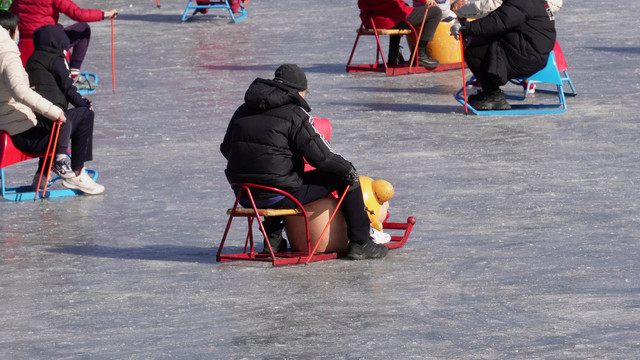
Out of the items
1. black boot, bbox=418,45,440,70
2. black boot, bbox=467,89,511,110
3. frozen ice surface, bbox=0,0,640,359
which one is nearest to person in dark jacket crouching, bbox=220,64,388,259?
frozen ice surface, bbox=0,0,640,359

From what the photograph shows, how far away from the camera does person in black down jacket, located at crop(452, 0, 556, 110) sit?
1258 cm

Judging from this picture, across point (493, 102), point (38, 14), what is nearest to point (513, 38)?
point (493, 102)

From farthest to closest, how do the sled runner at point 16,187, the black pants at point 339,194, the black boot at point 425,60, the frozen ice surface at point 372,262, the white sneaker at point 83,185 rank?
1. the black boot at point 425,60
2. the white sneaker at point 83,185
3. the sled runner at point 16,187
4. the black pants at point 339,194
5. the frozen ice surface at point 372,262

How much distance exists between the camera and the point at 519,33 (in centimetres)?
1270

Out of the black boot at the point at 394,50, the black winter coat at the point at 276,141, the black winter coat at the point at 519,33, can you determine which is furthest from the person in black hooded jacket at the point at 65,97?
the black boot at the point at 394,50

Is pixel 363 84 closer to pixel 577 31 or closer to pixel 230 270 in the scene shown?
pixel 577 31

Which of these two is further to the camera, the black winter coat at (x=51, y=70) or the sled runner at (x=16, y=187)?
the black winter coat at (x=51, y=70)

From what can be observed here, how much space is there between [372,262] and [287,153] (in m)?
0.85

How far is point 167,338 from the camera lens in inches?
257

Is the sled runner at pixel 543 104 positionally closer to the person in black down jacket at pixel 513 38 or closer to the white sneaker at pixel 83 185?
the person in black down jacket at pixel 513 38

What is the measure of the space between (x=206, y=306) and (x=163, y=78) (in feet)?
29.3

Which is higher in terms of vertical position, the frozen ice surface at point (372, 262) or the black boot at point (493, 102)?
the frozen ice surface at point (372, 262)

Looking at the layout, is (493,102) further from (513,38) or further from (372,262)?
(372,262)

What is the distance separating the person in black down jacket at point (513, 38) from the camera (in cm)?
1258
